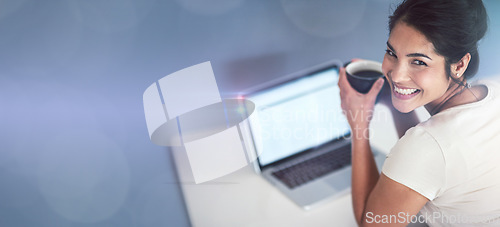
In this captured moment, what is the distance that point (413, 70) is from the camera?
0.63 meters

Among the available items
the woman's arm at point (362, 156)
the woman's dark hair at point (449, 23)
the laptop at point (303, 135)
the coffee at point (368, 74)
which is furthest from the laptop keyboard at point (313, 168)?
the woman's dark hair at point (449, 23)

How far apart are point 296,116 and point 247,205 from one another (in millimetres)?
273

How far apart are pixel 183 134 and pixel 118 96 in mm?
183

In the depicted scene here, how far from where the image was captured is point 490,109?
635mm

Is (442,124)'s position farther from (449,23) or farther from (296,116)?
(296,116)

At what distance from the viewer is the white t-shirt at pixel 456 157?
0.60 m

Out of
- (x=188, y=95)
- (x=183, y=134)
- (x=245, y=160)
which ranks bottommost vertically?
(x=245, y=160)

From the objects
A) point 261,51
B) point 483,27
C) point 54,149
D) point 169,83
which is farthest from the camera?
point 261,51

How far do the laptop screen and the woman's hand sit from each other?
20 cm

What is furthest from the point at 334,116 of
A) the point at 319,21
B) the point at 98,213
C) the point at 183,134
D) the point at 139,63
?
the point at 98,213

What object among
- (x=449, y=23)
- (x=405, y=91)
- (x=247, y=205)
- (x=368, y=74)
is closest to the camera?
(x=449, y=23)

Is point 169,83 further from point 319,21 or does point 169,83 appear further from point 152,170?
point 319,21

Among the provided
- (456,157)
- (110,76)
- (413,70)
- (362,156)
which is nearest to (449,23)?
(413,70)

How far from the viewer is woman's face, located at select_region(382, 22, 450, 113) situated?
A: 1.97ft
